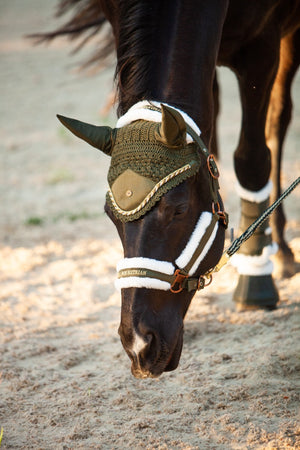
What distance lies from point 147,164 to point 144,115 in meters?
0.22

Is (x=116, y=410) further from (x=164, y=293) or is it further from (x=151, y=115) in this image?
(x=151, y=115)

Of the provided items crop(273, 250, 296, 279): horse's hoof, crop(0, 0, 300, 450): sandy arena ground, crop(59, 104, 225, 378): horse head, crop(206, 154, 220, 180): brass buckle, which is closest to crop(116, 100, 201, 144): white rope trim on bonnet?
crop(59, 104, 225, 378): horse head

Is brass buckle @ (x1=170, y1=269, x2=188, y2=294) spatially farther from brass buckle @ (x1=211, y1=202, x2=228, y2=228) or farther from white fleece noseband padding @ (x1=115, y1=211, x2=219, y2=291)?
brass buckle @ (x1=211, y1=202, x2=228, y2=228)

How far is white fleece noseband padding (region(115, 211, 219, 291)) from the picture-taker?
188cm

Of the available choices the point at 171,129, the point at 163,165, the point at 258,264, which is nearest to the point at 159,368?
the point at 163,165

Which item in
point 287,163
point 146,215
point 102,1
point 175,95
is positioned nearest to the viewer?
point 146,215

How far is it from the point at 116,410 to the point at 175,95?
1403 millimetres

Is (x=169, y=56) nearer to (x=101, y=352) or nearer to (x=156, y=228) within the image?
(x=156, y=228)

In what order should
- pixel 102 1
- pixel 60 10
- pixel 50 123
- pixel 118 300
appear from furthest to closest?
pixel 50 123 → pixel 60 10 → pixel 118 300 → pixel 102 1

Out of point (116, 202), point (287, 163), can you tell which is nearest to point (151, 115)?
point (116, 202)

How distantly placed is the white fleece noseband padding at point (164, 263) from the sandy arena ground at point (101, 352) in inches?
24.8

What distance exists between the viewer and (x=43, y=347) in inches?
113

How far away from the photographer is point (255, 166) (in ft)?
10.2

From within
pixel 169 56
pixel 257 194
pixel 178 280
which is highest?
pixel 169 56
